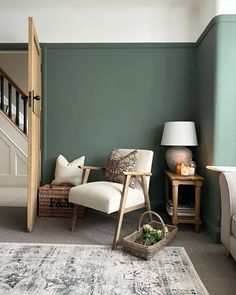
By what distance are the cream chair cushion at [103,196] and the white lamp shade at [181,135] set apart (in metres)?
0.64

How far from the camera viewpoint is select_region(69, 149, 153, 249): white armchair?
2.16 meters

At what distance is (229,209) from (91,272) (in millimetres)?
1068

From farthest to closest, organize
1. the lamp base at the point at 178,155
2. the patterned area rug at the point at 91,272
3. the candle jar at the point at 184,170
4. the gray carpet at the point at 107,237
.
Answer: the lamp base at the point at 178,155 → the candle jar at the point at 184,170 → the gray carpet at the point at 107,237 → the patterned area rug at the point at 91,272

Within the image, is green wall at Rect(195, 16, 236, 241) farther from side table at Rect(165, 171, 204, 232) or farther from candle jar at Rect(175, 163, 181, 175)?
candle jar at Rect(175, 163, 181, 175)

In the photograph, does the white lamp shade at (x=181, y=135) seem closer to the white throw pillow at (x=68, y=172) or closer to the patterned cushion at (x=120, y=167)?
the patterned cushion at (x=120, y=167)

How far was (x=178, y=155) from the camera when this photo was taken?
276 centimetres

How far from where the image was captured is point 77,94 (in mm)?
3115

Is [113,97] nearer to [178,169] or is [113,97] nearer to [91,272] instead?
[178,169]

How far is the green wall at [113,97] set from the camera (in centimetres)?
306

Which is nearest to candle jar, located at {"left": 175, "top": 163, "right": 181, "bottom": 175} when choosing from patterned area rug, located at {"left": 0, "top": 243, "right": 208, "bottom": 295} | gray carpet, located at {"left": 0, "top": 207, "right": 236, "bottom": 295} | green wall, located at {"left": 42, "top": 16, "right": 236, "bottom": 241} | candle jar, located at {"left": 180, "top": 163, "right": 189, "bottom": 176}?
candle jar, located at {"left": 180, "top": 163, "right": 189, "bottom": 176}

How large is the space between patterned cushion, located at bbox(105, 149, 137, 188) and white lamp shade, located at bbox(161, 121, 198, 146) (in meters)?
0.41

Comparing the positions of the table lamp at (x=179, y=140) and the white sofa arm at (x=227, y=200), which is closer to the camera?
the white sofa arm at (x=227, y=200)

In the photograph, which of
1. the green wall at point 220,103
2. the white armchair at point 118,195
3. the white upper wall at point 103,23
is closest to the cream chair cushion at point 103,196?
the white armchair at point 118,195

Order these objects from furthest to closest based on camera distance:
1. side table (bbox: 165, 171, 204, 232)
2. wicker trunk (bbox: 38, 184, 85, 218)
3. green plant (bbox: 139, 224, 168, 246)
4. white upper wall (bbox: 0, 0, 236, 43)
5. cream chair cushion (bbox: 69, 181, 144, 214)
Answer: white upper wall (bbox: 0, 0, 236, 43) < wicker trunk (bbox: 38, 184, 85, 218) < side table (bbox: 165, 171, 204, 232) < cream chair cushion (bbox: 69, 181, 144, 214) < green plant (bbox: 139, 224, 168, 246)
